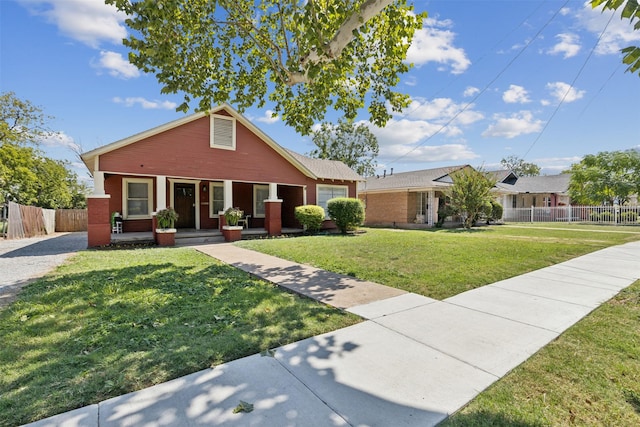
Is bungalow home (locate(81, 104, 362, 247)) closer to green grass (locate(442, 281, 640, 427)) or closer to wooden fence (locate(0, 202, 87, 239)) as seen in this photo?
wooden fence (locate(0, 202, 87, 239))

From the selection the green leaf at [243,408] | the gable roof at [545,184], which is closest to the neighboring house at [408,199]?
the gable roof at [545,184]

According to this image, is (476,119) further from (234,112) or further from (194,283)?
(194,283)

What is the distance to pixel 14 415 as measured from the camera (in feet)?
7.16

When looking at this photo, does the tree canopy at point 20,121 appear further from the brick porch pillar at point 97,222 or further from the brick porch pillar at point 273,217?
the brick porch pillar at point 273,217

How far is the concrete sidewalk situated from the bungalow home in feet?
31.1

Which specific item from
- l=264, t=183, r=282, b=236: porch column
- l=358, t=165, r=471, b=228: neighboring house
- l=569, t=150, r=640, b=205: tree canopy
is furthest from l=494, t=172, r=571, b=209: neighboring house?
l=264, t=183, r=282, b=236: porch column

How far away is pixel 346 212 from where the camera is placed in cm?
1523

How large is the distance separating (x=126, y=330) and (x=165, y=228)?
8.74 meters

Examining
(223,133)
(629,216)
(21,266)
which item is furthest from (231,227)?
(629,216)

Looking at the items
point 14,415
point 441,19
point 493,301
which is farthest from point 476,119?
point 14,415

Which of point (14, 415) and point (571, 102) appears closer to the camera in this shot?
point (14, 415)

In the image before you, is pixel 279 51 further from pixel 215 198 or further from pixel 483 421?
pixel 483 421

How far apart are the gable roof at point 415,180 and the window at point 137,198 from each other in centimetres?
1513

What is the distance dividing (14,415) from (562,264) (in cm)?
987
